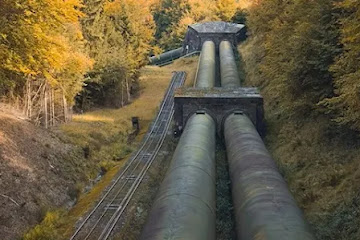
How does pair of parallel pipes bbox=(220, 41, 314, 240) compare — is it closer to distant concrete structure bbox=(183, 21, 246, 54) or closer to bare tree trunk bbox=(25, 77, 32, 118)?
bare tree trunk bbox=(25, 77, 32, 118)

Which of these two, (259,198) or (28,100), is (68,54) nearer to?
(28,100)

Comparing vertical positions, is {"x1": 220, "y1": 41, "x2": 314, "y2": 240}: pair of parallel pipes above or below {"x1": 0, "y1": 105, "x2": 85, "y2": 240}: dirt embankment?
above

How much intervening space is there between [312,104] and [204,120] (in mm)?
6541

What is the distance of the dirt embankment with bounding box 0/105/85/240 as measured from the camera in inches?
697

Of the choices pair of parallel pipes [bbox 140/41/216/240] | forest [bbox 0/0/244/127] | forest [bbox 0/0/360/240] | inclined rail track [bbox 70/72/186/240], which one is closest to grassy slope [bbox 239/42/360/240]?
forest [bbox 0/0/360/240]

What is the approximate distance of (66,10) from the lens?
67.7ft

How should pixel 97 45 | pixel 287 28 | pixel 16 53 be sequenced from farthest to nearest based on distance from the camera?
pixel 97 45 → pixel 287 28 → pixel 16 53

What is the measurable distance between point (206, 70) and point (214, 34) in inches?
1006

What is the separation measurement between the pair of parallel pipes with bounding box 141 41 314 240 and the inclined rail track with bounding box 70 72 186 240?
15.5ft

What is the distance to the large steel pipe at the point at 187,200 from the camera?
9.95m

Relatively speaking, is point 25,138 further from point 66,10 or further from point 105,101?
point 105,101

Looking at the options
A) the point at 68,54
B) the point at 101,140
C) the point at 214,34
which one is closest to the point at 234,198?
the point at 68,54

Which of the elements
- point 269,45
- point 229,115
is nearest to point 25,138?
point 229,115

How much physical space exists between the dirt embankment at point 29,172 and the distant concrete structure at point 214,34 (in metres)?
43.5
